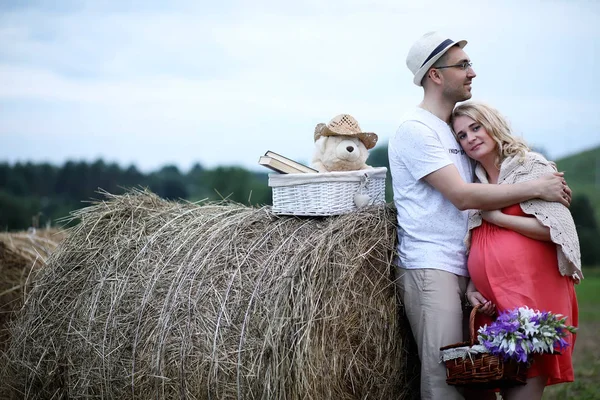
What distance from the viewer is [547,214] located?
4422 mm

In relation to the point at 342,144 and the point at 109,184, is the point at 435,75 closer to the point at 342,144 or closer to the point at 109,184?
the point at 342,144

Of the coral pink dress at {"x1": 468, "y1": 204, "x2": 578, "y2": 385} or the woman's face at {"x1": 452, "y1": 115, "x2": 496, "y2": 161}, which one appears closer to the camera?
the coral pink dress at {"x1": 468, "y1": 204, "x2": 578, "y2": 385}

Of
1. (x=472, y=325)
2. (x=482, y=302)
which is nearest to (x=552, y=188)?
(x=482, y=302)

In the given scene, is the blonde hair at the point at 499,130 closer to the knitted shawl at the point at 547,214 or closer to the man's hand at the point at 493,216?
the knitted shawl at the point at 547,214

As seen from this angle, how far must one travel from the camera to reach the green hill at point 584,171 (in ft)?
119

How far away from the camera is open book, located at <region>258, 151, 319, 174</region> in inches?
193

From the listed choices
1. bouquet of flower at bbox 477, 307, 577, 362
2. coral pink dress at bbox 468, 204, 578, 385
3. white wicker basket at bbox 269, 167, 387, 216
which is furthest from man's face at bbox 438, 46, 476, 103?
bouquet of flower at bbox 477, 307, 577, 362

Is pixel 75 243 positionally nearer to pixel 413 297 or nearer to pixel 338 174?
pixel 338 174

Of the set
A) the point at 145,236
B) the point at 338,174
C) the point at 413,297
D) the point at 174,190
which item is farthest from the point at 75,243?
the point at 174,190

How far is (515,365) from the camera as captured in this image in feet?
14.1

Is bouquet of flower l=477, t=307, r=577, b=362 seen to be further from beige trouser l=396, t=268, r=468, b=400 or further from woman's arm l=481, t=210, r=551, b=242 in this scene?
woman's arm l=481, t=210, r=551, b=242

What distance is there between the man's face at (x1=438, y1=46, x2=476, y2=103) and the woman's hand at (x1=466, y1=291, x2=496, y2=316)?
123cm

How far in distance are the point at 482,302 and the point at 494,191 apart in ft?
2.17

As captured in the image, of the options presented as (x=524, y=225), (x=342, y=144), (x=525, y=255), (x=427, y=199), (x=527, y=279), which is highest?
(x=342, y=144)
